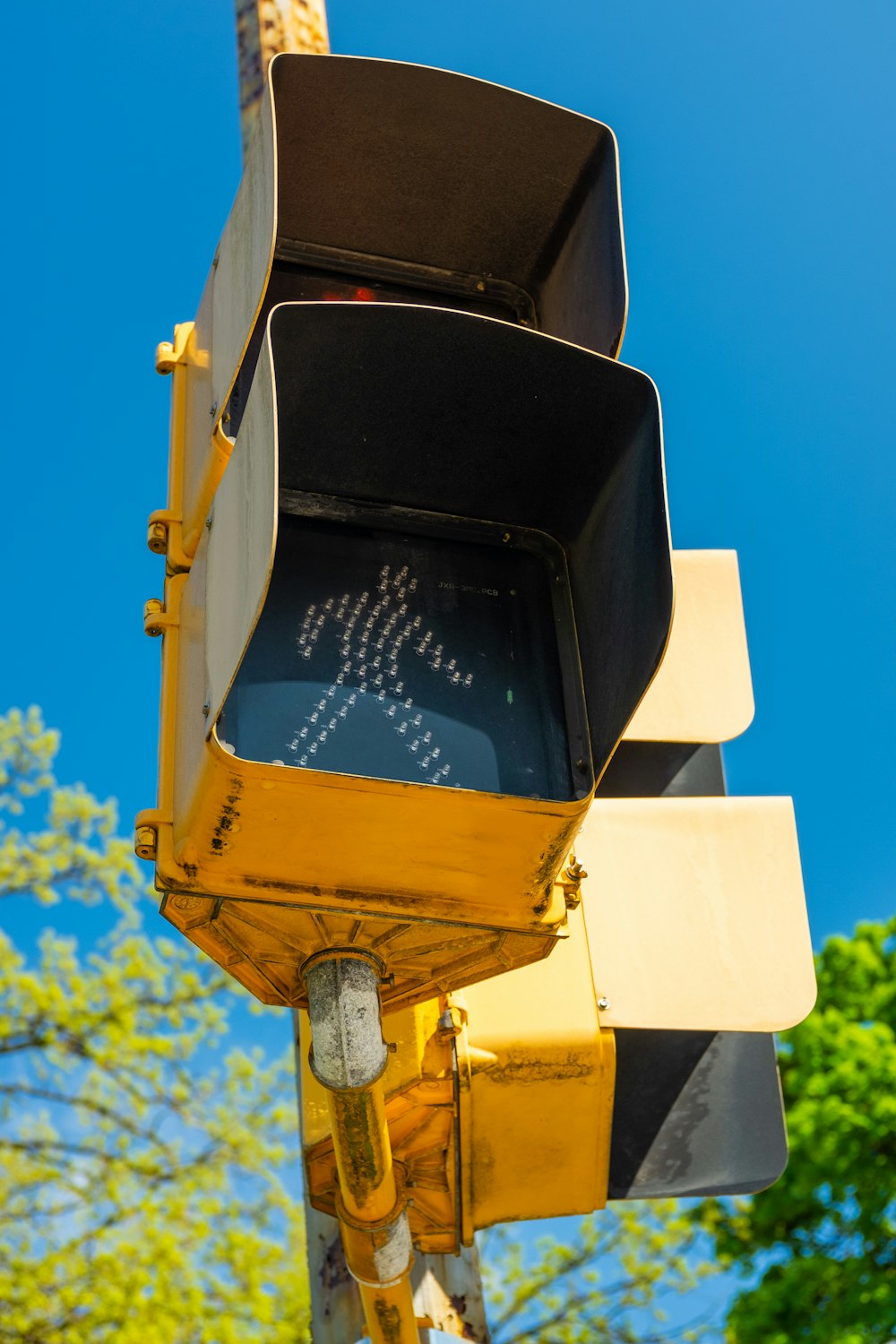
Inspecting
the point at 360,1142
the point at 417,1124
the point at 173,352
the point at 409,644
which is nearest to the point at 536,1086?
the point at 417,1124

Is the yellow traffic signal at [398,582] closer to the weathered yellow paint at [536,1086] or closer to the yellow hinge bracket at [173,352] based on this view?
the yellow hinge bracket at [173,352]

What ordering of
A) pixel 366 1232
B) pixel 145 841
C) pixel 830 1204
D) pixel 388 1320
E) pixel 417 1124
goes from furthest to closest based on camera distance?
pixel 830 1204
pixel 417 1124
pixel 388 1320
pixel 366 1232
pixel 145 841

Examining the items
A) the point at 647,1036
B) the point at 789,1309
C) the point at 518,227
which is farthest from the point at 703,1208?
the point at 518,227

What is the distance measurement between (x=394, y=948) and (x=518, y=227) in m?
1.55

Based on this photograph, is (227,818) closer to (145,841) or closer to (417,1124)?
(145,841)

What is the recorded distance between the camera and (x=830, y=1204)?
14.5m

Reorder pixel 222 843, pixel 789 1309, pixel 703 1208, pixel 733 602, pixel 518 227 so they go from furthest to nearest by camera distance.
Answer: pixel 703 1208 < pixel 789 1309 < pixel 733 602 < pixel 518 227 < pixel 222 843

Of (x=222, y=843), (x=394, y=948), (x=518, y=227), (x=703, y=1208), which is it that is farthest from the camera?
(x=703, y=1208)

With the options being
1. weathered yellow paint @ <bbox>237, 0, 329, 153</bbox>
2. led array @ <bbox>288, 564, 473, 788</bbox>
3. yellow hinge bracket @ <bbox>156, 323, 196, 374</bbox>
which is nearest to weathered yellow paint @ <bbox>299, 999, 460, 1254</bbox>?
led array @ <bbox>288, 564, 473, 788</bbox>

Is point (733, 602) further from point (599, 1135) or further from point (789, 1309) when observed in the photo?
point (789, 1309)

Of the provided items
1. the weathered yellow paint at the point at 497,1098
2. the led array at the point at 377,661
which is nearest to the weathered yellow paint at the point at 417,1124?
the weathered yellow paint at the point at 497,1098

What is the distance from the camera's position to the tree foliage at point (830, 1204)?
44.9 feet

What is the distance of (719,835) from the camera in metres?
3.43

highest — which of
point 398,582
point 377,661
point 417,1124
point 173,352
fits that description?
point 173,352
